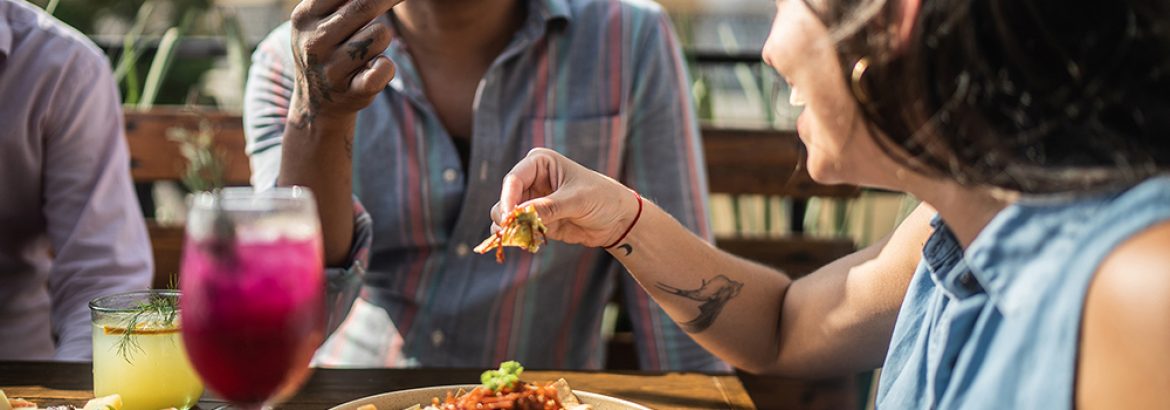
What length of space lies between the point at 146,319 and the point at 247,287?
2.18ft

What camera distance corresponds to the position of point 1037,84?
3.51ft

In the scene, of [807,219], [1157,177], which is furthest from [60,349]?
[807,219]

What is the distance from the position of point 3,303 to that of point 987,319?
197cm

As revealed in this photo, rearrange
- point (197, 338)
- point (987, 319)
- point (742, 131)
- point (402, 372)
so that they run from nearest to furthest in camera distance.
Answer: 1. point (197, 338)
2. point (987, 319)
3. point (402, 372)
4. point (742, 131)

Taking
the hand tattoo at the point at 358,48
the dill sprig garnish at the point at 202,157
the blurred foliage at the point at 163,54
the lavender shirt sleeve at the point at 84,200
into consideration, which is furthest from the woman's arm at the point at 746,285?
the blurred foliage at the point at 163,54

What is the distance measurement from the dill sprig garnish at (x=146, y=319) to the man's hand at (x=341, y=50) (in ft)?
1.66

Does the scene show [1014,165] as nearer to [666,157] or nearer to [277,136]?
[666,157]

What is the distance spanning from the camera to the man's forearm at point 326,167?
1979 mm

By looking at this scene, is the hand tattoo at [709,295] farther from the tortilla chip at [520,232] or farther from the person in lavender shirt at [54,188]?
the person in lavender shirt at [54,188]

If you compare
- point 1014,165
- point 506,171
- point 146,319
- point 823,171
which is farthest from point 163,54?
point 1014,165

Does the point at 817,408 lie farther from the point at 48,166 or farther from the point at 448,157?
the point at 48,166

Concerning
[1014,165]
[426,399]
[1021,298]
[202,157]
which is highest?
[1014,165]

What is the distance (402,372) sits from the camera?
1716mm

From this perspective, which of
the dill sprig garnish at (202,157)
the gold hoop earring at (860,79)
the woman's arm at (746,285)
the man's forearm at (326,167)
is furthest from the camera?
the dill sprig garnish at (202,157)
